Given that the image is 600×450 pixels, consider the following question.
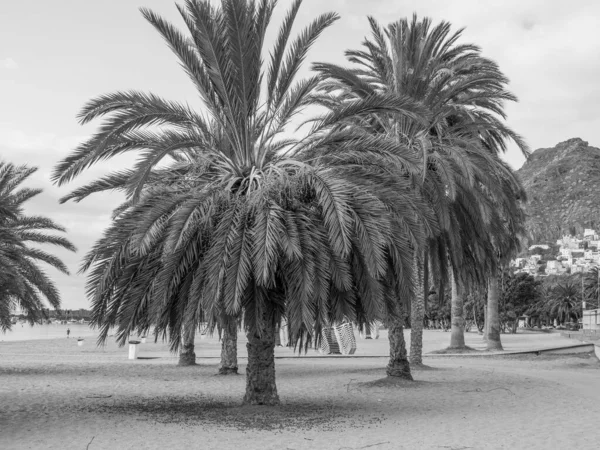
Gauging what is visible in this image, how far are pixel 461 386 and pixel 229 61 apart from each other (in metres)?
10.2

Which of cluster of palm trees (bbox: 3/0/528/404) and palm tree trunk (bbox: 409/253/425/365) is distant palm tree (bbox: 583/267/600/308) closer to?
palm tree trunk (bbox: 409/253/425/365)

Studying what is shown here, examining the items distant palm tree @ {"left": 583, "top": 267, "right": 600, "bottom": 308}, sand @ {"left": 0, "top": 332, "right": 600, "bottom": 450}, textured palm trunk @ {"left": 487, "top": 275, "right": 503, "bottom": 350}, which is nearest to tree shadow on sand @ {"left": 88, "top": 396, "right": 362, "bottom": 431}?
sand @ {"left": 0, "top": 332, "right": 600, "bottom": 450}

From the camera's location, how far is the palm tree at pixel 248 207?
A: 12188mm

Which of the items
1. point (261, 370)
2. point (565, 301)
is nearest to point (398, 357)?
point (261, 370)

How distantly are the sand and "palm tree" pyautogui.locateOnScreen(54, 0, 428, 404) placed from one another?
1.57 metres

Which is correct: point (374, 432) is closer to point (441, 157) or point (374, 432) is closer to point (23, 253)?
point (441, 157)

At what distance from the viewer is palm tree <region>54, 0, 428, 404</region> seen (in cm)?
1219

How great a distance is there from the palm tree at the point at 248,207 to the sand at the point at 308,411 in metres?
1.57

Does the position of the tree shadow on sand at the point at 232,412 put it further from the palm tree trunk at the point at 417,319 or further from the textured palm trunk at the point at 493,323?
the textured palm trunk at the point at 493,323

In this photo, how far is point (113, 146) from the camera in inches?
538

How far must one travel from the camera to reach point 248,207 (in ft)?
42.2

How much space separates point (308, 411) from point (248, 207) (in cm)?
432

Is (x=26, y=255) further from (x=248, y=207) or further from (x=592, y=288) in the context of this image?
(x=592, y=288)

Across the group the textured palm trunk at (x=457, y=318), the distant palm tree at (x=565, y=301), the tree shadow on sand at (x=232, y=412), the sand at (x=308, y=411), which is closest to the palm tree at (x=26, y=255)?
the sand at (x=308, y=411)
